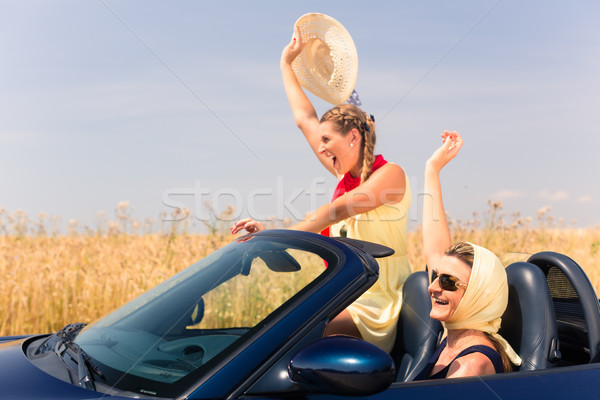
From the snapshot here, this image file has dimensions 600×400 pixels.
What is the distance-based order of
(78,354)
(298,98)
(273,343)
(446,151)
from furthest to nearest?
(298,98)
(446,151)
(78,354)
(273,343)

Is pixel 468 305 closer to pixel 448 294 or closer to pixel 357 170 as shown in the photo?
pixel 448 294

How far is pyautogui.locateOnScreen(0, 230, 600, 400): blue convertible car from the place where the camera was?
1785 mm

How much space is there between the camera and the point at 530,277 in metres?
2.69

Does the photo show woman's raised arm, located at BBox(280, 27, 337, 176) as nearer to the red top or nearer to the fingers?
the red top

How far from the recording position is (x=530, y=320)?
2592mm

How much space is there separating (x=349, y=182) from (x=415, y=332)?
109cm

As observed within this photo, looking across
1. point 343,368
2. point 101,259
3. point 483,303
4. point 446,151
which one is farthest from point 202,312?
point 101,259

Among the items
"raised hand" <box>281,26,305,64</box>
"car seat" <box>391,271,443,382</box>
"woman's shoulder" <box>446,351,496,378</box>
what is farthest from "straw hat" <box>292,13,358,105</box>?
"woman's shoulder" <box>446,351,496,378</box>

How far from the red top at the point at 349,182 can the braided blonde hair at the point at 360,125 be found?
0.03 m

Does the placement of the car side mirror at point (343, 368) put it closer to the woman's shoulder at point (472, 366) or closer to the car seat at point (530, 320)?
the woman's shoulder at point (472, 366)

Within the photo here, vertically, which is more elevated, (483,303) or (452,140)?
(452,140)

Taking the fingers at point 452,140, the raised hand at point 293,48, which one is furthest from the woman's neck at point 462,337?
the raised hand at point 293,48

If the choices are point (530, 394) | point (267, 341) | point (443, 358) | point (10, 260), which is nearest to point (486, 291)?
point (443, 358)

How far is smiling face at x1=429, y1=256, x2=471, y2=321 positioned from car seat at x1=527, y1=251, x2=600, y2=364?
0.59 metres
